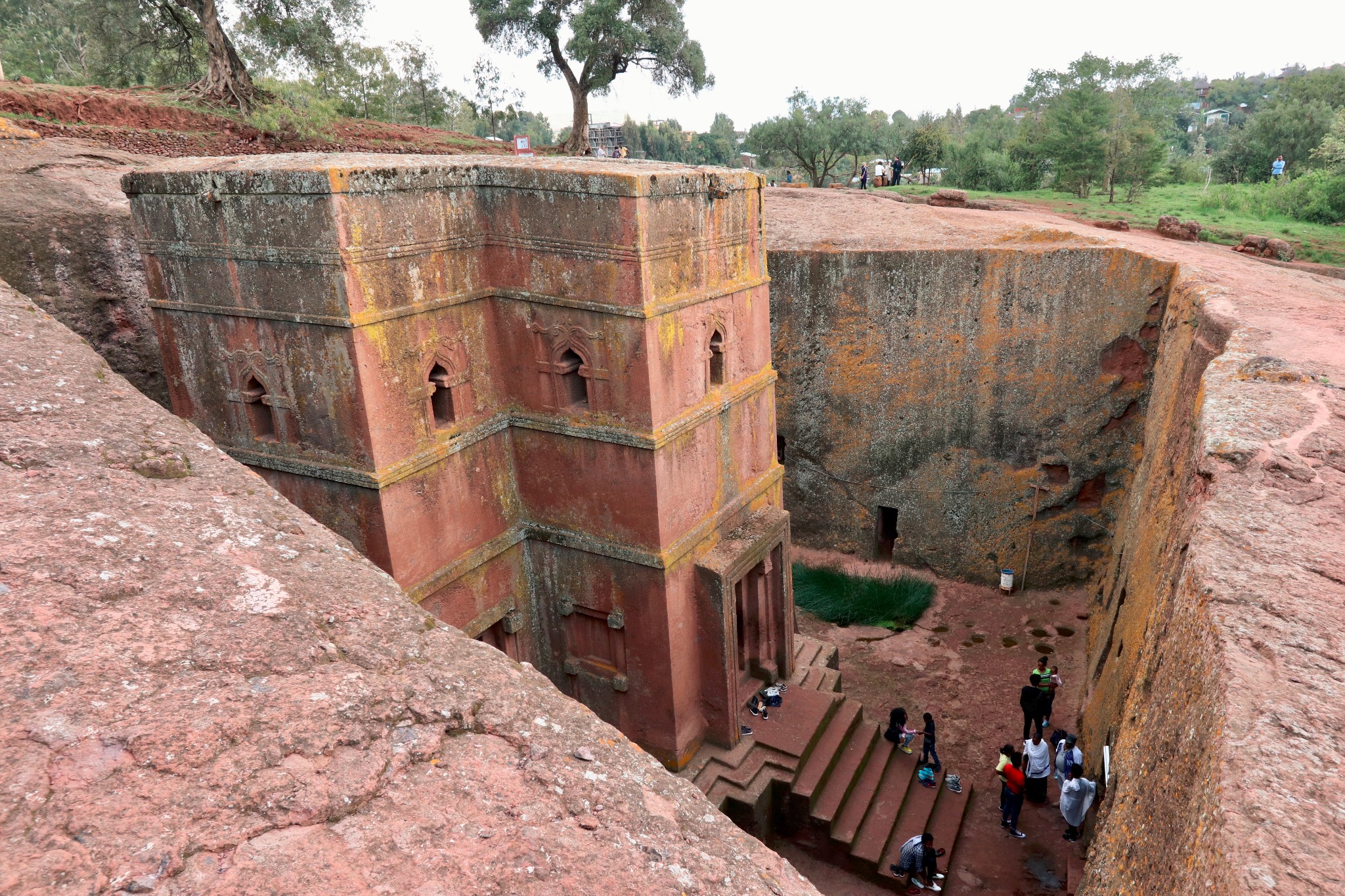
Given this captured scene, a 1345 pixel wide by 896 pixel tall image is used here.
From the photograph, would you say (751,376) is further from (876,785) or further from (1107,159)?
(1107,159)

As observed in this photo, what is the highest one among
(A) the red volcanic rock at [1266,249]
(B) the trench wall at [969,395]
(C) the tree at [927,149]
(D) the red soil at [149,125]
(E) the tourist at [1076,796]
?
(D) the red soil at [149,125]

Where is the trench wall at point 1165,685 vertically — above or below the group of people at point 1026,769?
above

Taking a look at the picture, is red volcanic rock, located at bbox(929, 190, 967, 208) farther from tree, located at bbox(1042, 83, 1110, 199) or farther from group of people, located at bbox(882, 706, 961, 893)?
group of people, located at bbox(882, 706, 961, 893)

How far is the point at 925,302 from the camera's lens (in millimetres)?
11969

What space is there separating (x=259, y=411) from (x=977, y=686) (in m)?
8.53

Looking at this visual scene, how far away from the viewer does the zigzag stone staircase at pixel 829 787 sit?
308 inches

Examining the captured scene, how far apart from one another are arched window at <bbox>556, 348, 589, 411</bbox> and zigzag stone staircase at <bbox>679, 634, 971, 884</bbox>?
350cm

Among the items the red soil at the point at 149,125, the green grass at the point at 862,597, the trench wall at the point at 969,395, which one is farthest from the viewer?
the green grass at the point at 862,597

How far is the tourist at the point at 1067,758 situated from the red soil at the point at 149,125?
12.6 meters

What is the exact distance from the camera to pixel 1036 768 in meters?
8.35

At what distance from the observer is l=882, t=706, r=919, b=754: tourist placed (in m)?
9.04

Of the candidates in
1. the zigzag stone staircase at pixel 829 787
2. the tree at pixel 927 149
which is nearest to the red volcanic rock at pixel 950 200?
the zigzag stone staircase at pixel 829 787

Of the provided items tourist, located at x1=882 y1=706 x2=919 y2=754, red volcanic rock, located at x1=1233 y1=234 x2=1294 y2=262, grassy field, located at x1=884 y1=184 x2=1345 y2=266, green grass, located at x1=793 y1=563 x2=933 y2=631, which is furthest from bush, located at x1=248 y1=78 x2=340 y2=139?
red volcanic rock, located at x1=1233 y1=234 x2=1294 y2=262

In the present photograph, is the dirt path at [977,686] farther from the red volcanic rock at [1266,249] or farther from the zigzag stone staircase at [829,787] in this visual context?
the red volcanic rock at [1266,249]
